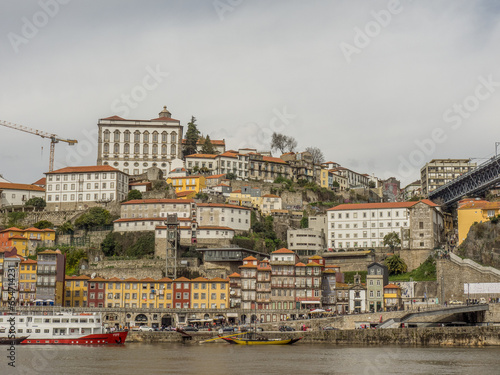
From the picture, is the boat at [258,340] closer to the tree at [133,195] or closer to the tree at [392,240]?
the tree at [392,240]

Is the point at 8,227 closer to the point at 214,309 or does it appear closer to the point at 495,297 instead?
the point at 214,309

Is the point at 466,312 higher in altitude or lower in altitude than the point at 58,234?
lower

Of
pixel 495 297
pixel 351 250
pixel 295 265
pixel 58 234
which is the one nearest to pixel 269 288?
pixel 295 265

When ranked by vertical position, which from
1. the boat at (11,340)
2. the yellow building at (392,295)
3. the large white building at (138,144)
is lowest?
the boat at (11,340)

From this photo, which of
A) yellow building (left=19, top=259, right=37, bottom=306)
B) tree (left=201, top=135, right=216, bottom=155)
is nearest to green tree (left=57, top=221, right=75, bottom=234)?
yellow building (left=19, top=259, right=37, bottom=306)

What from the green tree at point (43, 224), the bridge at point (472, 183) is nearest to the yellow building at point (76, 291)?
the green tree at point (43, 224)

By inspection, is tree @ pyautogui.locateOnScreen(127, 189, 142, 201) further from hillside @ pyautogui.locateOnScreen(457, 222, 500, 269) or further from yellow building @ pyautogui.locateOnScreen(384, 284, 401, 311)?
hillside @ pyautogui.locateOnScreen(457, 222, 500, 269)
